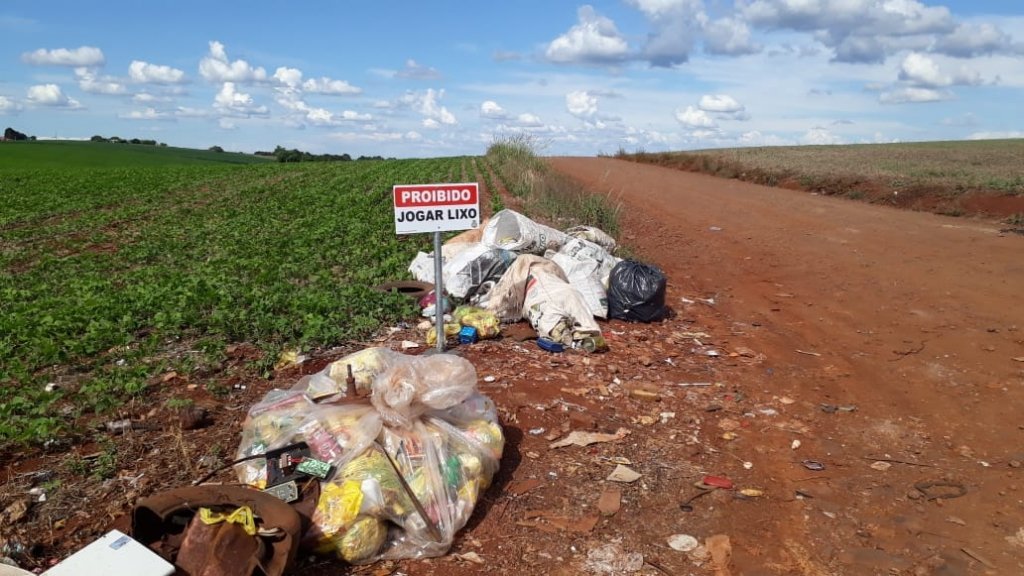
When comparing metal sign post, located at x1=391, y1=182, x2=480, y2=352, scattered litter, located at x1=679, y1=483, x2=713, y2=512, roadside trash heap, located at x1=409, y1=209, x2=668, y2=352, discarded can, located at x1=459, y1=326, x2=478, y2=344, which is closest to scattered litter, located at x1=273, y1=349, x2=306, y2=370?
roadside trash heap, located at x1=409, y1=209, x2=668, y2=352

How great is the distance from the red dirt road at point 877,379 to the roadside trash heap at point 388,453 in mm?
1299

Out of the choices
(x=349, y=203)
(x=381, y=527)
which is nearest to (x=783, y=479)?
(x=381, y=527)

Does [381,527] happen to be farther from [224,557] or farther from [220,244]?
[220,244]

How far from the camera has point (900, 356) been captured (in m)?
5.59

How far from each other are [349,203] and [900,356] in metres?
13.5

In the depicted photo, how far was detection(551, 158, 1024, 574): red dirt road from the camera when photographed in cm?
316

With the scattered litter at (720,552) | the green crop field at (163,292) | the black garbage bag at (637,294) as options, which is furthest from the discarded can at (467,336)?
the scattered litter at (720,552)

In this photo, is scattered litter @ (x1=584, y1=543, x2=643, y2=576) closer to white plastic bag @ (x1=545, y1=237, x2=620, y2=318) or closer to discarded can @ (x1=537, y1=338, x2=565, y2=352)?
discarded can @ (x1=537, y1=338, x2=565, y2=352)

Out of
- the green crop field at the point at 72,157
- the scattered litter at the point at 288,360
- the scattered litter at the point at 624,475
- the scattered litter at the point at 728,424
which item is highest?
the green crop field at the point at 72,157

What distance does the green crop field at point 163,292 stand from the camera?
488 cm

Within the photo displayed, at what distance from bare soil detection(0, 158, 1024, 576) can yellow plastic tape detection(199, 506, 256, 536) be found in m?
0.41

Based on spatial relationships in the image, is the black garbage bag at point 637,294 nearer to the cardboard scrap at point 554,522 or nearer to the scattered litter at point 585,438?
the scattered litter at point 585,438

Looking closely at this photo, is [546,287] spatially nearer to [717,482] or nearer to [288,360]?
[288,360]

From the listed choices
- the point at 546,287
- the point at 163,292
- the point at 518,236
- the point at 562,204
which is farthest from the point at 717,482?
the point at 562,204
